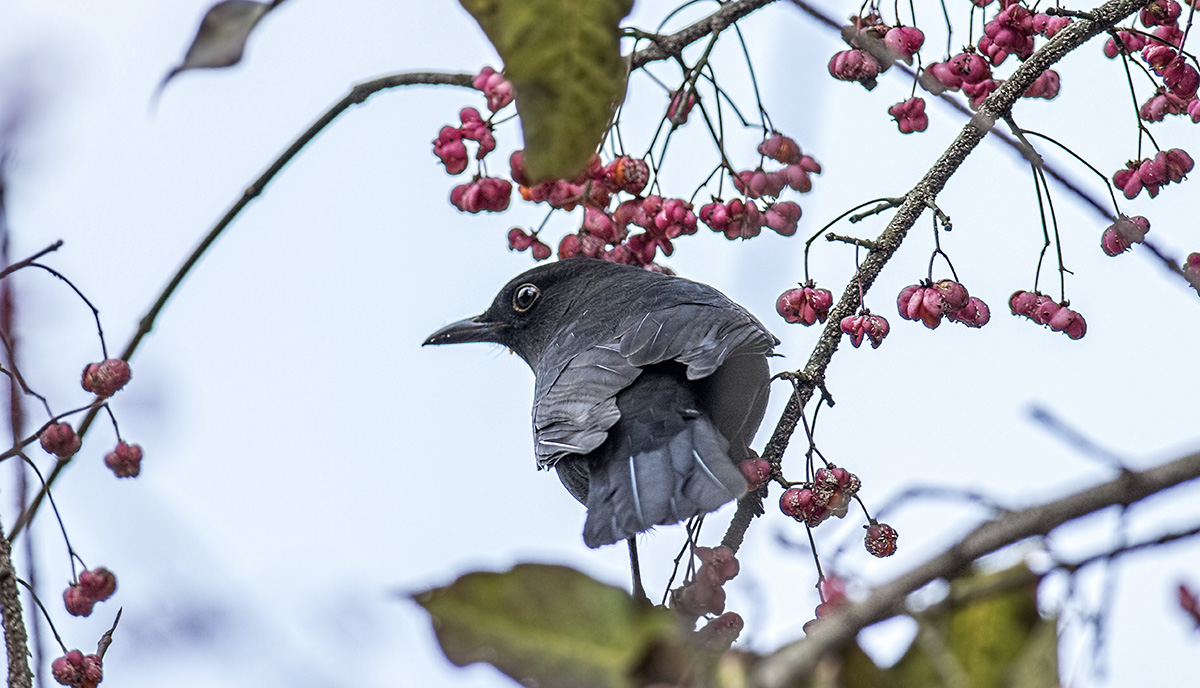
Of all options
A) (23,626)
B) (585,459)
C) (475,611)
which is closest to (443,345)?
(585,459)

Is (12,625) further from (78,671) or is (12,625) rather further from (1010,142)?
(1010,142)

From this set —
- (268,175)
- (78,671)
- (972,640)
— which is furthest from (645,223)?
(972,640)

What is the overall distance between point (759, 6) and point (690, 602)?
1.31m

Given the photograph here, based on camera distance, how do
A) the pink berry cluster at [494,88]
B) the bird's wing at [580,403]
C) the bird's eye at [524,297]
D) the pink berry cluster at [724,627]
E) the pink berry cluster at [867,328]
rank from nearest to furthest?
the pink berry cluster at [724,627]
the pink berry cluster at [494,88]
the pink berry cluster at [867,328]
the bird's wing at [580,403]
the bird's eye at [524,297]

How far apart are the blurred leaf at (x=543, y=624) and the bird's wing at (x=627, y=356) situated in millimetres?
2596

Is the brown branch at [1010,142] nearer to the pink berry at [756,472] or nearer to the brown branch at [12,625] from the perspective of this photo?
the pink berry at [756,472]

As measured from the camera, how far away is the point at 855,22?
3.15 m

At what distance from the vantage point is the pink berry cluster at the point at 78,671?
→ 2.68 metres

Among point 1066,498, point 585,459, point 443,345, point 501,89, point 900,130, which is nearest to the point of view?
point 1066,498

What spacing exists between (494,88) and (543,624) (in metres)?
2.10

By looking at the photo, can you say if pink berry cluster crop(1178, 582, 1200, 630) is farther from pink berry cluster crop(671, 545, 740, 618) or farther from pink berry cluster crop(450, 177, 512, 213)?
pink berry cluster crop(450, 177, 512, 213)

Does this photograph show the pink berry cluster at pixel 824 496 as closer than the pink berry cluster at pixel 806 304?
Yes

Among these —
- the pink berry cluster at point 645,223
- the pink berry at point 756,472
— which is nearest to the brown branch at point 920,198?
the pink berry at point 756,472

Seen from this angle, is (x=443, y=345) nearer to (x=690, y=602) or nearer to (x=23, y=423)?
(x=23, y=423)
